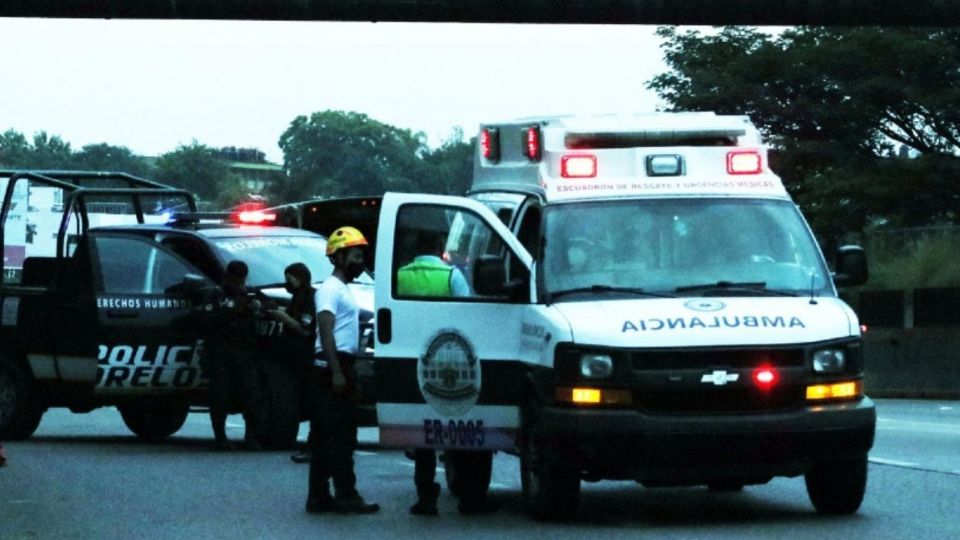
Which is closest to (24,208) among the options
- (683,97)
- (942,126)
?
(683,97)

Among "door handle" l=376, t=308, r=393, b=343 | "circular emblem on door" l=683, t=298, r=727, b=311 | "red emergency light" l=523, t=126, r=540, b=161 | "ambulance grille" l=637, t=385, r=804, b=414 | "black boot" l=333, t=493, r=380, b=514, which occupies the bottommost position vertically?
"black boot" l=333, t=493, r=380, b=514

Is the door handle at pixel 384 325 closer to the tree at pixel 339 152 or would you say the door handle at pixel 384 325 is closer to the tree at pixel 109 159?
the tree at pixel 339 152

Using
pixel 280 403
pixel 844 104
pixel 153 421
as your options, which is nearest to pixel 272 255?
pixel 280 403

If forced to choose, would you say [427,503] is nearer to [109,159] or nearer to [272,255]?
[272,255]

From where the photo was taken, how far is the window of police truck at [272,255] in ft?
62.1

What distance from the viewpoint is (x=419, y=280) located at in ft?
42.8

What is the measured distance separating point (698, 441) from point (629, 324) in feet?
2.40

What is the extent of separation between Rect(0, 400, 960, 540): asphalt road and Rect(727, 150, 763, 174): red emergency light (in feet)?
6.64

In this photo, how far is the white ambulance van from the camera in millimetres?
11859

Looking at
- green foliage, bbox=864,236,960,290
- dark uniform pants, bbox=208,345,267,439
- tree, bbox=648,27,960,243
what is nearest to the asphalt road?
dark uniform pants, bbox=208,345,267,439

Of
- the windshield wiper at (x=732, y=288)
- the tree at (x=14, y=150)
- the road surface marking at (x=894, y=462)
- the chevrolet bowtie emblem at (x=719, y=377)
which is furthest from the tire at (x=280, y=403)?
the tree at (x=14, y=150)

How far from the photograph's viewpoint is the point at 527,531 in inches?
478

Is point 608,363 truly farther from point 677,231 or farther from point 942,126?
point 942,126

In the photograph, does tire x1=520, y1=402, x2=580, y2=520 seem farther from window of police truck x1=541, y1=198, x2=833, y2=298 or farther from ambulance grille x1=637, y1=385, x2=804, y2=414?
window of police truck x1=541, y1=198, x2=833, y2=298
